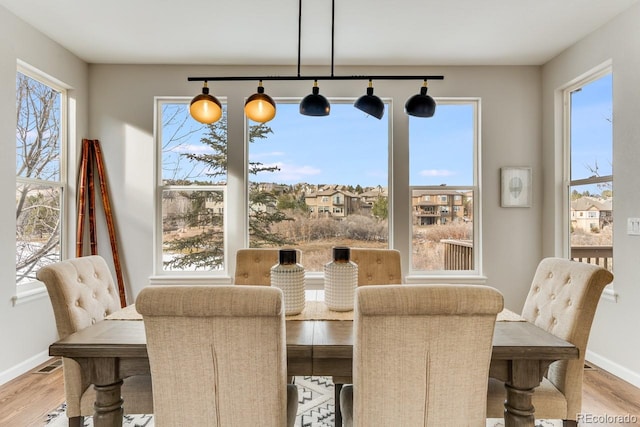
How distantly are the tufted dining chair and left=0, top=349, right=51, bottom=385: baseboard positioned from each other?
179 cm

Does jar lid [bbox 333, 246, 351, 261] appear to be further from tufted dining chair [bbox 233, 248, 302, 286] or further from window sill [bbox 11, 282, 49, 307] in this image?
window sill [bbox 11, 282, 49, 307]

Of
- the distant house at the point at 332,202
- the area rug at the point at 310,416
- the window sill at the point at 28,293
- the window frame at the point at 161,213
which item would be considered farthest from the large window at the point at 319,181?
the window sill at the point at 28,293

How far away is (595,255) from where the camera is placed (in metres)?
3.14

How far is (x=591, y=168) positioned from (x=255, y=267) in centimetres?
286

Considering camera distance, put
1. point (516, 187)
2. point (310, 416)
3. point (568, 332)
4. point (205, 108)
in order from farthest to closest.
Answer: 1. point (516, 187)
2. point (310, 416)
3. point (205, 108)
4. point (568, 332)

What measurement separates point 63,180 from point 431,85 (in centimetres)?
353

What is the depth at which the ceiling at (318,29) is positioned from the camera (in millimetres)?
2666

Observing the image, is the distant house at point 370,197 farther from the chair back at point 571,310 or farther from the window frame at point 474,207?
the chair back at point 571,310

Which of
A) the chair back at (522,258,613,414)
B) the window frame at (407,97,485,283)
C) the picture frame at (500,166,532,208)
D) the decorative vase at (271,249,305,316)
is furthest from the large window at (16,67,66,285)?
the picture frame at (500,166,532,208)

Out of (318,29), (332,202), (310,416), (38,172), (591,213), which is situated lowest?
(310,416)

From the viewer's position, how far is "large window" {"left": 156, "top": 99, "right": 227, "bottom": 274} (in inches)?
146

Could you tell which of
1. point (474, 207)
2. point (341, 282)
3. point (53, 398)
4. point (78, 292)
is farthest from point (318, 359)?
point (474, 207)

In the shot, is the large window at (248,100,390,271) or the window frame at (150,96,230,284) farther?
the large window at (248,100,390,271)

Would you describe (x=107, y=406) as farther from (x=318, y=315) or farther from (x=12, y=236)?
(x=12, y=236)
